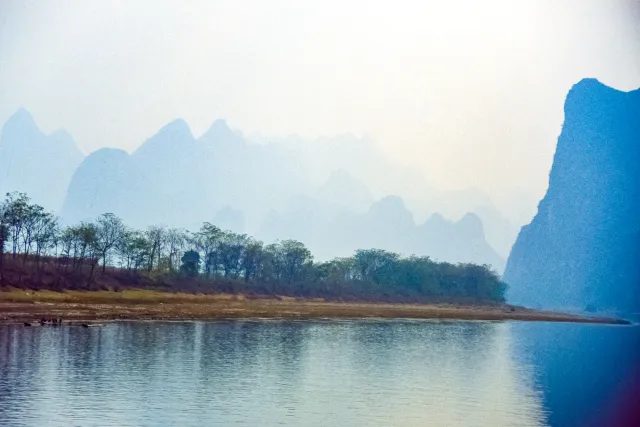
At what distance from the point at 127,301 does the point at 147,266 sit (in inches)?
927

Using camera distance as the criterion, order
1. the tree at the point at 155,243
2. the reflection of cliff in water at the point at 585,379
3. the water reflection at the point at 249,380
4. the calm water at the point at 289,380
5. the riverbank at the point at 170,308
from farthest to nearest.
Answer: the tree at the point at 155,243
the riverbank at the point at 170,308
the reflection of cliff in water at the point at 585,379
the calm water at the point at 289,380
the water reflection at the point at 249,380

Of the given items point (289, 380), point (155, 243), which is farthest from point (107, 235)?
point (289, 380)

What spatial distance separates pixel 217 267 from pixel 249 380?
266 feet

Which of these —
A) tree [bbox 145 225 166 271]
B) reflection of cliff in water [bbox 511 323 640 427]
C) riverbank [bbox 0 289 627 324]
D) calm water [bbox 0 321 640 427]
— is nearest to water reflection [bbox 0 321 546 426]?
calm water [bbox 0 321 640 427]

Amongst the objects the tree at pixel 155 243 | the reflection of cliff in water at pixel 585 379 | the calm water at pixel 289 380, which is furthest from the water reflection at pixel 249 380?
the tree at pixel 155 243

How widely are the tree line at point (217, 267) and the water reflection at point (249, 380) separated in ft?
97.8

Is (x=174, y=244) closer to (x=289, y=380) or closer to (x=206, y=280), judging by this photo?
(x=206, y=280)

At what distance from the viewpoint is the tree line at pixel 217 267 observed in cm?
8062

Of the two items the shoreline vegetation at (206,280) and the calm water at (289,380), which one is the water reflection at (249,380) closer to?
the calm water at (289,380)

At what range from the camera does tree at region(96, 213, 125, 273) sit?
89562 millimetres

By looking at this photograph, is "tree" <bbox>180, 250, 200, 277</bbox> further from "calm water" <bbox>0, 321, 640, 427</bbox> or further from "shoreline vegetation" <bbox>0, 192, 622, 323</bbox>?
"calm water" <bbox>0, 321, 640, 427</bbox>

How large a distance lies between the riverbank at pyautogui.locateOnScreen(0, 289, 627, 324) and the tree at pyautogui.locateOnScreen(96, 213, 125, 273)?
322 inches

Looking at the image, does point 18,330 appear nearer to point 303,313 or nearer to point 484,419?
point 484,419

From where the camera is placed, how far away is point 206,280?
104m
